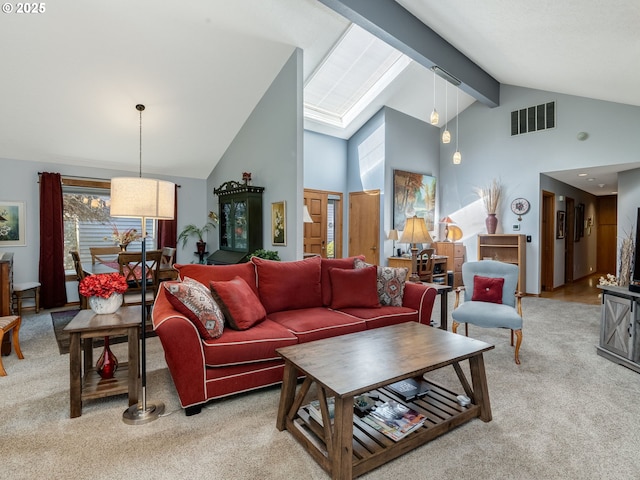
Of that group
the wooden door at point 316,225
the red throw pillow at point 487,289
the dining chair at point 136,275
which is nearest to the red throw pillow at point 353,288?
the red throw pillow at point 487,289

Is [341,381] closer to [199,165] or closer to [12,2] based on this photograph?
[12,2]

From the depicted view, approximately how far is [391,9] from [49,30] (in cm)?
370

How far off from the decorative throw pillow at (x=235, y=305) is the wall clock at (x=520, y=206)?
581 centimetres

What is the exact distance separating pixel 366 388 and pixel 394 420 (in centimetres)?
54

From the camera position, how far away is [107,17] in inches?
145

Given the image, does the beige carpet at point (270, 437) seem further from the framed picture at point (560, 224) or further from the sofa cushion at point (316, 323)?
the framed picture at point (560, 224)

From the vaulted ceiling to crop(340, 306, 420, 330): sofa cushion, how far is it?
303cm

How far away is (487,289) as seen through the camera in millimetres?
3723

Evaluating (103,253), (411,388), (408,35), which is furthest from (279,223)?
(411,388)

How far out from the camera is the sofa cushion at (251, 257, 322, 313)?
3.17m

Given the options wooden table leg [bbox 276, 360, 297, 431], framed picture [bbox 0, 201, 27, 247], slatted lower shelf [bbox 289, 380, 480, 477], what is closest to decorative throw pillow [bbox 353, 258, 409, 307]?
slatted lower shelf [bbox 289, 380, 480, 477]

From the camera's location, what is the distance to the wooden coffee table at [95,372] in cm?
219

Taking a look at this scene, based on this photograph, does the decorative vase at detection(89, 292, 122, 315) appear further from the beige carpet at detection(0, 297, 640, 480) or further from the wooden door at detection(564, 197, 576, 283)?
the wooden door at detection(564, 197, 576, 283)

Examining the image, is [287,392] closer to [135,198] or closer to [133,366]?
[133,366]
